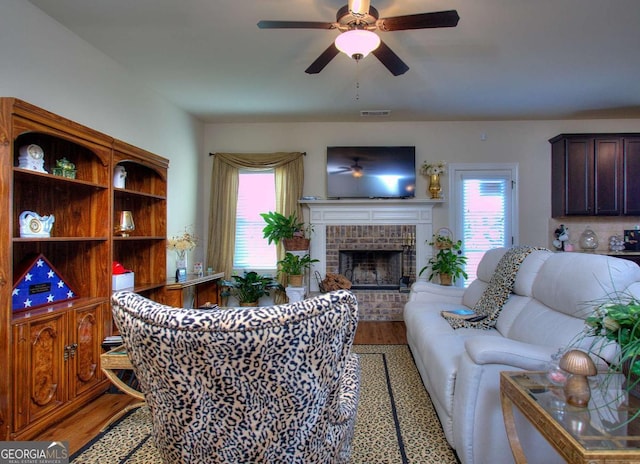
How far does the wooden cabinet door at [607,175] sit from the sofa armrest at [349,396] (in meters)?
4.58

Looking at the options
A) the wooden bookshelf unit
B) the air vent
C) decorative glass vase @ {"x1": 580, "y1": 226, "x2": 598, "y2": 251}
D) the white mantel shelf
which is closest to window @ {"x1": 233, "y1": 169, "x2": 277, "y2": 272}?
the white mantel shelf

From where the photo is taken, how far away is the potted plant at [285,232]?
440 centimetres

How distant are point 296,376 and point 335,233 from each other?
3.90 meters

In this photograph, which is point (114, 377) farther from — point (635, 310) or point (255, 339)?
point (635, 310)

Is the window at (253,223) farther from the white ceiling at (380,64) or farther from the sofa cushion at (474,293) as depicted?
the sofa cushion at (474,293)

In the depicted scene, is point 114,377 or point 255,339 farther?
point 114,377

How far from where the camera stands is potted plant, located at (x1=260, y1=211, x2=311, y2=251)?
440cm

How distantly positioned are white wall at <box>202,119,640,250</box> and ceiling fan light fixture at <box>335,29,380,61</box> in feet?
8.98

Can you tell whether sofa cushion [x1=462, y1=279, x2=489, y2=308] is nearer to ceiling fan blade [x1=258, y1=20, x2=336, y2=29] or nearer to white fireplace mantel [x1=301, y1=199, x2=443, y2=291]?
white fireplace mantel [x1=301, y1=199, x2=443, y2=291]

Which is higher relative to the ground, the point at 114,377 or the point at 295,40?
the point at 295,40

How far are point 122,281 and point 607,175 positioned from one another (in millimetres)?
5738

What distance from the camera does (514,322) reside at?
2.23 metres

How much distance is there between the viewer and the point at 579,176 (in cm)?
439

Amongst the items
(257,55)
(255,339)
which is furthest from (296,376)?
(257,55)
